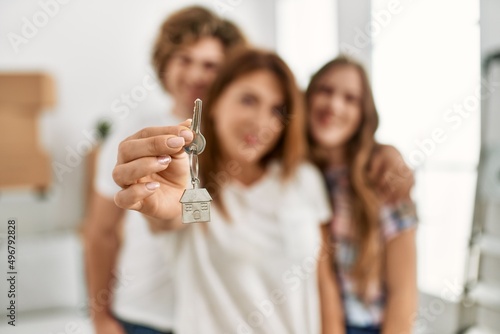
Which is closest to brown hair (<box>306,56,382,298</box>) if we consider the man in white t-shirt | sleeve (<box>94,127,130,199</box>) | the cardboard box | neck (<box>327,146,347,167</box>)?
neck (<box>327,146,347,167</box>)

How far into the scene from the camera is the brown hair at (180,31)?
2.68 feet

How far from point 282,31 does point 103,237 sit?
1.68 ft

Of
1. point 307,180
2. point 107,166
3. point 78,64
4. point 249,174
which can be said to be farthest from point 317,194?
point 78,64

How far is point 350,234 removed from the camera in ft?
2.84

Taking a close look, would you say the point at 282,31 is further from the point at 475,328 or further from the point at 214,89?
the point at 475,328

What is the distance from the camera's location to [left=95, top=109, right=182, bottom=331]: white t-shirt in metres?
0.80

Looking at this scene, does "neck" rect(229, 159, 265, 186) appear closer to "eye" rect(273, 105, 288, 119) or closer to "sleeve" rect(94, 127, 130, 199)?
"eye" rect(273, 105, 288, 119)

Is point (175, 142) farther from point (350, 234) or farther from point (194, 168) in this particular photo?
point (350, 234)

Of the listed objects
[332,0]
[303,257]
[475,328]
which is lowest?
[475,328]

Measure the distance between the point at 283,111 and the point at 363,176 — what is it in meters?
0.20

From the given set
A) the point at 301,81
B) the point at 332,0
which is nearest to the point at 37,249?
the point at 301,81

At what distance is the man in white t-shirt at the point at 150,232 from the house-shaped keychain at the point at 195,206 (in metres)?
0.36

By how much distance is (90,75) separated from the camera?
2.66 feet

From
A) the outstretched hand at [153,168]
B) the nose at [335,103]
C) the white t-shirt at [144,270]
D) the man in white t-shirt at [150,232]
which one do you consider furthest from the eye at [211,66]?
the outstretched hand at [153,168]
